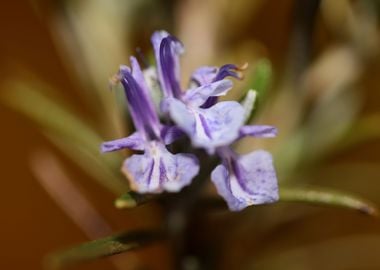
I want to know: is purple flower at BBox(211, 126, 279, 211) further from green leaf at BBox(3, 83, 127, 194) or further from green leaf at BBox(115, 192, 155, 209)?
green leaf at BBox(3, 83, 127, 194)

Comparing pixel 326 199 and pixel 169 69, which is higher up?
pixel 169 69

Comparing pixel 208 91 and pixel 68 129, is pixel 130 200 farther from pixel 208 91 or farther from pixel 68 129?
pixel 68 129

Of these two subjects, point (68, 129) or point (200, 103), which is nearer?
point (200, 103)

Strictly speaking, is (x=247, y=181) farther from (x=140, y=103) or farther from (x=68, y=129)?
(x=68, y=129)

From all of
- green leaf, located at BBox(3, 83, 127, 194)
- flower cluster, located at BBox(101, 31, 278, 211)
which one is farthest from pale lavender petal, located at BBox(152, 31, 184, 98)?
green leaf, located at BBox(3, 83, 127, 194)

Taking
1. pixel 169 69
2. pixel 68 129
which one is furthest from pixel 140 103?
pixel 68 129

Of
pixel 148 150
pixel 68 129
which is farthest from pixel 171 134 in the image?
pixel 68 129
